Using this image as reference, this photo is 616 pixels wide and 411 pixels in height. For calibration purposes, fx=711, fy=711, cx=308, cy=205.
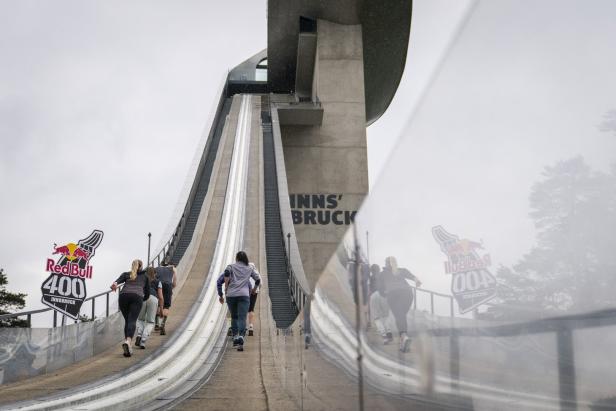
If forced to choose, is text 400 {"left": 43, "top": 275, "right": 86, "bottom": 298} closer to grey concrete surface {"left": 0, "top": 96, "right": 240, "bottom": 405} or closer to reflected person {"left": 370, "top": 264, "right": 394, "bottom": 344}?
grey concrete surface {"left": 0, "top": 96, "right": 240, "bottom": 405}

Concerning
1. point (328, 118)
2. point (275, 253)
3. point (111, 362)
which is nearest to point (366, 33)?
point (328, 118)

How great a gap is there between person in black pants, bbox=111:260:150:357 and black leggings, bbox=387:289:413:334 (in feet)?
23.6

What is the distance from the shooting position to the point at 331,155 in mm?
31250

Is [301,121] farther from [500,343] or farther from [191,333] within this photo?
[500,343]

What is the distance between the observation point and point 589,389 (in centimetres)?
115

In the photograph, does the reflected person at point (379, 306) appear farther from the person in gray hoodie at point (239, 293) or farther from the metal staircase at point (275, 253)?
the metal staircase at point (275, 253)

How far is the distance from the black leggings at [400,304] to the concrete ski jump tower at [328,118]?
27177 millimetres

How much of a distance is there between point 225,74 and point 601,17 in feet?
A: 145

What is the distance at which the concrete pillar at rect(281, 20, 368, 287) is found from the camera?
3056 centimetres

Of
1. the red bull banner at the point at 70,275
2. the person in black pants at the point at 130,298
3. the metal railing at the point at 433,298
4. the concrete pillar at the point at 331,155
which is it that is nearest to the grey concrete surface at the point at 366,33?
the concrete pillar at the point at 331,155

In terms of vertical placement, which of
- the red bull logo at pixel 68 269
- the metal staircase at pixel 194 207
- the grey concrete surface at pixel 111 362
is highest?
the metal staircase at pixel 194 207

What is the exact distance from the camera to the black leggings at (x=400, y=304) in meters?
2.20

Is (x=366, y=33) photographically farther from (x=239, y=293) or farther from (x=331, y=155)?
(x=239, y=293)

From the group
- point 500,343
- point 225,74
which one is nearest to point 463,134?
point 500,343
